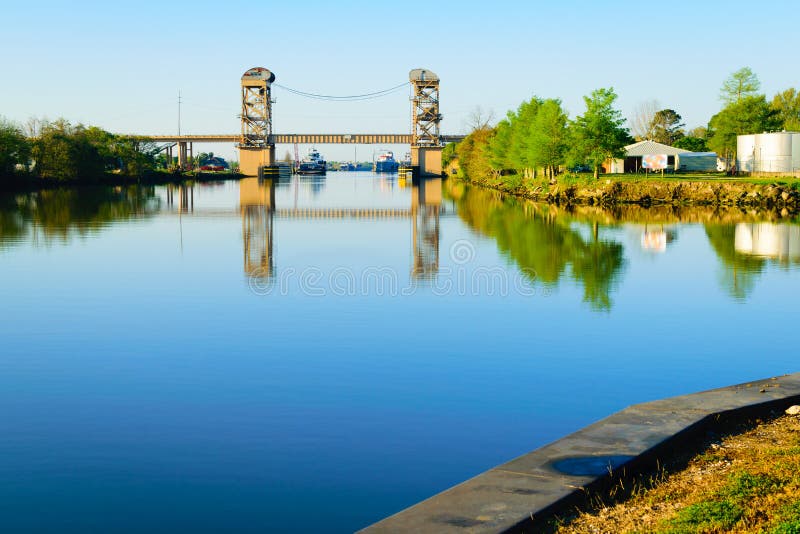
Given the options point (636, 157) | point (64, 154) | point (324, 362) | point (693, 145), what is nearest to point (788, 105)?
point (693, 145)

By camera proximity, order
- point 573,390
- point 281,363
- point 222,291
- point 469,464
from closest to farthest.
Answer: point 469,464
point 573,390
point 281,363
point 222,291

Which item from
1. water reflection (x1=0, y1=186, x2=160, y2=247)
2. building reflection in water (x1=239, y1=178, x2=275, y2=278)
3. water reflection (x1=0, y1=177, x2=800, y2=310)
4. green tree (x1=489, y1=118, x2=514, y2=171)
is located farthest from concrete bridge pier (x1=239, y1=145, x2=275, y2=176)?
building reflection in water (x1=239, y1=178, x2=275, y2=278)

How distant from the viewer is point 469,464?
10461 millimetres

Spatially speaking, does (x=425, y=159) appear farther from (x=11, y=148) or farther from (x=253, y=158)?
(x=11, y=148)

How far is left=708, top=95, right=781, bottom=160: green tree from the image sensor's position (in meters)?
105

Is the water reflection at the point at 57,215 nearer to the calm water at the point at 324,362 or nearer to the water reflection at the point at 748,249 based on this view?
the calm water at the point at 324,362

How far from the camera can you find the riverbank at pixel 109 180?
303 ft

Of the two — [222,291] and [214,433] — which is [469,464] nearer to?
[214,433]

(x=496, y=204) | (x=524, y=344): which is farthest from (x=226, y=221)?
(x=524, y=344)

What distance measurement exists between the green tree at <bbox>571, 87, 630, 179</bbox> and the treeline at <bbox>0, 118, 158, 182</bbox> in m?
57.4

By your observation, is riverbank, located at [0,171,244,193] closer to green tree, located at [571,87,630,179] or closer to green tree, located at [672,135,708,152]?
green tree, located at [571,87,630,179]

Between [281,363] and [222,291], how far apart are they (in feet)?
29.1

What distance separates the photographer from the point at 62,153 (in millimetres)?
104000

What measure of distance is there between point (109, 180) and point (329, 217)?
67552 millimetres
